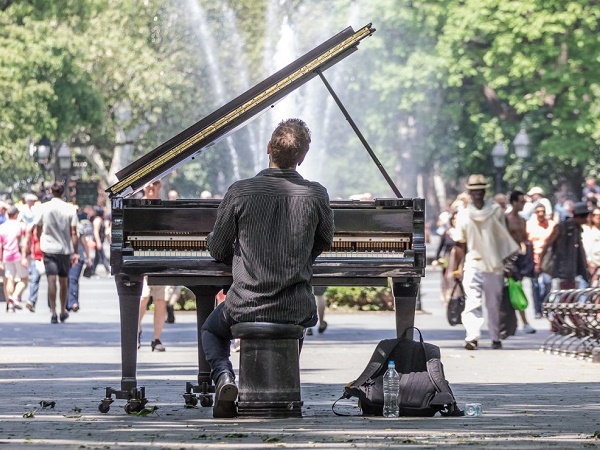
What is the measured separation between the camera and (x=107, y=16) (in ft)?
215

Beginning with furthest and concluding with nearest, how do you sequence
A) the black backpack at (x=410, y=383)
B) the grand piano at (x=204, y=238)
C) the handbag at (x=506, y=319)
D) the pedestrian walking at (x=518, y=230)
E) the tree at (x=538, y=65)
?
the tree at (x=538, y=65)
the pedestrian walking at (x=518, y=230)
the handbag at (x=506, y=319)
the grand piano at (x=204, y=238)
the black backpack at (x=410, y=383)

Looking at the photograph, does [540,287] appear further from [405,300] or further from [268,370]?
[268,370]

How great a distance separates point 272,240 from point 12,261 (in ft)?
65.5

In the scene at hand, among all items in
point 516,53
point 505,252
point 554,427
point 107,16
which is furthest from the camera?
point 107,16

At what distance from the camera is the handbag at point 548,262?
81.0ft

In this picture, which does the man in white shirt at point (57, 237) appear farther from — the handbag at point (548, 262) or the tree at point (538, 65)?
the tree at point (538, 65)

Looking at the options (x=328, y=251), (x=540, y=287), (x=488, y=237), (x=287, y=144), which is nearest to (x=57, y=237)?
(x=488, y=237)

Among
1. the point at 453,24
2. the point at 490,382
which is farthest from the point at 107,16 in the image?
the point at 490,382

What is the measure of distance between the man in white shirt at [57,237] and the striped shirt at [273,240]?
14.0 metres

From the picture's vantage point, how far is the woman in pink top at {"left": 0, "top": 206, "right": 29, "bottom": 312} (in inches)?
1203

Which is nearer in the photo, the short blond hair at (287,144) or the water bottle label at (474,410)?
the short blond hair at (287,144)

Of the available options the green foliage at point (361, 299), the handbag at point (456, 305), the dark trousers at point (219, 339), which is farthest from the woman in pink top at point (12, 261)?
the dark trousers at point (219, 339)

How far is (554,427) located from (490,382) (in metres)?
4.64

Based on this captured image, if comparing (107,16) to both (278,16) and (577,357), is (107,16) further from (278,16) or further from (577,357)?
(577,357)
